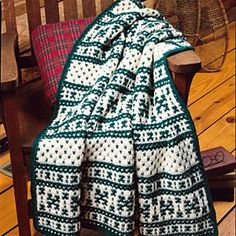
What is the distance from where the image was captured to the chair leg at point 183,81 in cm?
164

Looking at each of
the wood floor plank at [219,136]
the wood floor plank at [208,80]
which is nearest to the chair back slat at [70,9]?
the wood floor plank at [219,136]

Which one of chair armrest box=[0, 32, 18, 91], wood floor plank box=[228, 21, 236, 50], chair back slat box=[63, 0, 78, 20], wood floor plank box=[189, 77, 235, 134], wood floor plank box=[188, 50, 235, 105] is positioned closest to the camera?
chair armrest box=[0, 32, 18, 91]

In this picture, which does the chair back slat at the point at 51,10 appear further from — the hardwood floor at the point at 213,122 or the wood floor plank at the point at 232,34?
the wood floor plank at the point at 232,34

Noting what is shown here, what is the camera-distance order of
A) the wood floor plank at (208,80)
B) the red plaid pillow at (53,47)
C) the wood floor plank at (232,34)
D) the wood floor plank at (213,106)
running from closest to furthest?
the red plaid pillow at (53,47), the wood floor plank at (213,106), the wood floor plank at (208,80), the wood floor plank at (232,34)

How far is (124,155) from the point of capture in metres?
1.63

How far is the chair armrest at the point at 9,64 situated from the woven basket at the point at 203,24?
1.29 metres

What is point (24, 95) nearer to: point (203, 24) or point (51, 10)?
point (51, 10)

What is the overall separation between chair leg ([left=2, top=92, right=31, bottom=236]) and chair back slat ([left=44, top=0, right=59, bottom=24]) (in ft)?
1.97

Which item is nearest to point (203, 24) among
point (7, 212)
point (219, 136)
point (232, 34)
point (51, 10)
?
point (232, 34)

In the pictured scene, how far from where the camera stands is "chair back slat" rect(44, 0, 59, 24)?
2.10m

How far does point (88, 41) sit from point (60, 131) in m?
0.36

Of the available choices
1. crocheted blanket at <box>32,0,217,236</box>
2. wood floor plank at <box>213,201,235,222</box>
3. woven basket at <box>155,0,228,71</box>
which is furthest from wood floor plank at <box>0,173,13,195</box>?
woven basket at <box>155,0,228,71</box>

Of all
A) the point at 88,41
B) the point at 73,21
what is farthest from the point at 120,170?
the point at 73,21

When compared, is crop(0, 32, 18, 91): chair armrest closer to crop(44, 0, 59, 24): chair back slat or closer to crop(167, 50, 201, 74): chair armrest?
crop(44, 0, 59, 24): chair back slat
